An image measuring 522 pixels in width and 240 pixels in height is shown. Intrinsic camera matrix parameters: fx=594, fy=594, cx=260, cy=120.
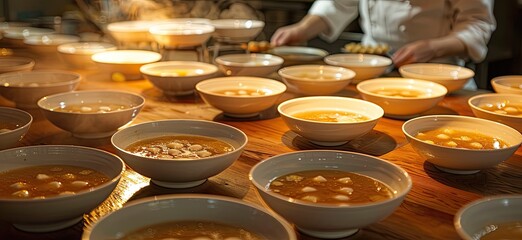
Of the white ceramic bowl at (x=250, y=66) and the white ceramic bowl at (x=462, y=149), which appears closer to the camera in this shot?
the white ceramic bowl at (x=462, y=149)

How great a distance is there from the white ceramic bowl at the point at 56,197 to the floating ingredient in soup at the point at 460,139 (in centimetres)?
96

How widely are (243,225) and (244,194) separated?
342 mm

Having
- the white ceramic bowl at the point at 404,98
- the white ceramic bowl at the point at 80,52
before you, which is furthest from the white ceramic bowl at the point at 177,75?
the white ceramic bowl at the point at 404,98


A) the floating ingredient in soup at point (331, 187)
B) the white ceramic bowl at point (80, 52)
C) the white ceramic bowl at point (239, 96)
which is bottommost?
the white ceramic bowl at point (80, 52)

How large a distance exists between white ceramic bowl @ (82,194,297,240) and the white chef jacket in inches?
95.0

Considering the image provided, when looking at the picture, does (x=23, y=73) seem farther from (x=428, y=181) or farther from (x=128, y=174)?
(x=428, y=181)

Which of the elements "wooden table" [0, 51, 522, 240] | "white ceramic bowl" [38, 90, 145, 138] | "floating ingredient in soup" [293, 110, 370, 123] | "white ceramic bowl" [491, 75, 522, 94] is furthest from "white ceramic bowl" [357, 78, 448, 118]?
"white ceramic bowl" [38, 90, 145, 138]

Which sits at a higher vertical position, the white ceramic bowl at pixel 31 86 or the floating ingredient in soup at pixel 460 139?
the floating ingredient in soup at pixel 460 139

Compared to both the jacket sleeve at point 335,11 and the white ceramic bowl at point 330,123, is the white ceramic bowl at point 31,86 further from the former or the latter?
the jacket sleeve at point 335,11

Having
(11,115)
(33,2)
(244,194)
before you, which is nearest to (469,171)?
(244,194)

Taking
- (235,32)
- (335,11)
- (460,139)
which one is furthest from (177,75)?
(335,11)

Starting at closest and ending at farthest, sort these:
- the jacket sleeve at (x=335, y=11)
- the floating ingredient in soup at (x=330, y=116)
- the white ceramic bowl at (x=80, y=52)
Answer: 1. the floating ingredient in soup at (x=330, y=116)
2. the white ceramic bowl at (x=80, y=52)
3. the jacket sleeve at (x=335, y=11)

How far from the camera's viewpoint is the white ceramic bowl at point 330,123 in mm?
1879

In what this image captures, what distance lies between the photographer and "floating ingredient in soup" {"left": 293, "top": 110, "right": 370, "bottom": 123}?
2079mm
